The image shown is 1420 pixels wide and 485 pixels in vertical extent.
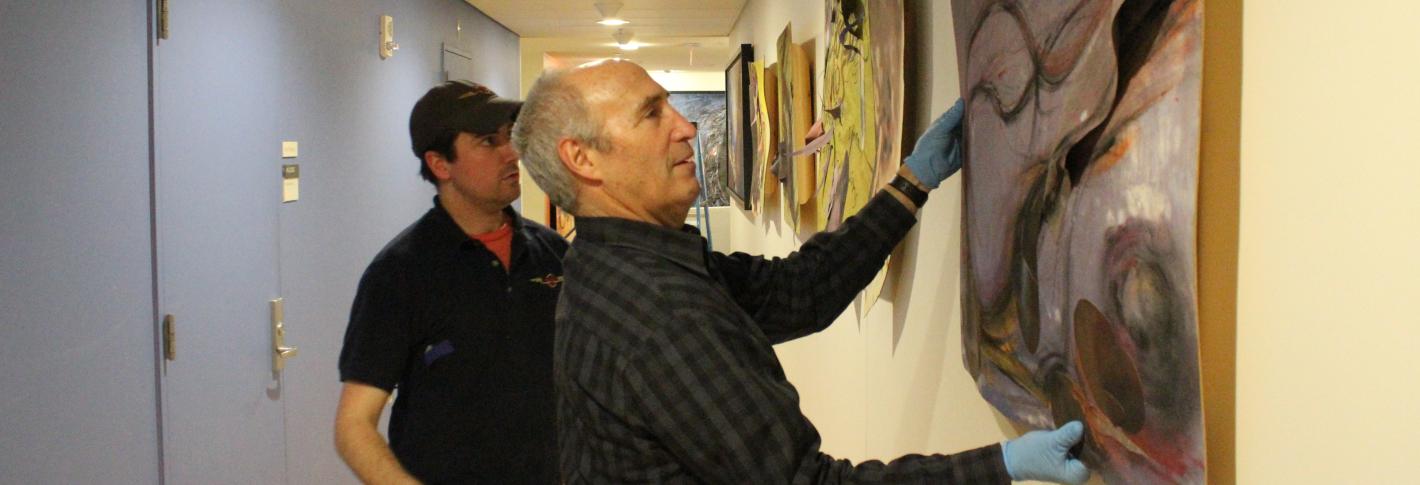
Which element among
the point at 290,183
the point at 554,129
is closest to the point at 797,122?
the point at 290,183

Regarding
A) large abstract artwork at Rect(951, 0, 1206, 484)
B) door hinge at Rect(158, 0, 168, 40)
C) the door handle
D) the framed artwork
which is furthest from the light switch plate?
large abstract artwork at Rect(951, 0, 1206, 484)

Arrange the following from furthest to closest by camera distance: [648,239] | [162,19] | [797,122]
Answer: [797,122], [162,19], [648,239]

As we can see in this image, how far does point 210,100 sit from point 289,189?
2.14ft

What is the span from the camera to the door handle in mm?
3758

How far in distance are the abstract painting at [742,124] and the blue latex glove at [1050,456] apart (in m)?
4.31

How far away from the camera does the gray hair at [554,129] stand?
154 centimetres

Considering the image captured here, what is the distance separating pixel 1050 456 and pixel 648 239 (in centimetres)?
54

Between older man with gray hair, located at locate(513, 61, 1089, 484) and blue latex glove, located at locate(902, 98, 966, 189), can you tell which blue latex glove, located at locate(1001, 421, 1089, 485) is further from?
blue latex glove, located at locate(902, 98, 966, 189)

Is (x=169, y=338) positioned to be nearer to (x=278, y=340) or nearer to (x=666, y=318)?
(x=278, y=340)

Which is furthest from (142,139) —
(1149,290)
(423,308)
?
(1149,290)

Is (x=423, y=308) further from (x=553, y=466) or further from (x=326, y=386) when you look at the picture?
(x=326, y=386)

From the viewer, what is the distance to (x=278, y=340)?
3.78m

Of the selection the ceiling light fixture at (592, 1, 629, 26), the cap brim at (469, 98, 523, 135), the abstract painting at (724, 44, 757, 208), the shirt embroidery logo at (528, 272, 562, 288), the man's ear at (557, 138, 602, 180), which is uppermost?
the ceiling light fixture at (592, 1, 629, 26)

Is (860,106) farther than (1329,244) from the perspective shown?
Yes
